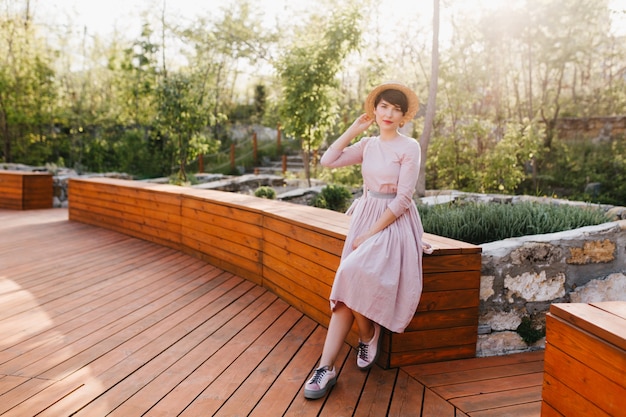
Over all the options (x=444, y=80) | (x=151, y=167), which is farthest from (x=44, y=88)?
(x=444, y=80)

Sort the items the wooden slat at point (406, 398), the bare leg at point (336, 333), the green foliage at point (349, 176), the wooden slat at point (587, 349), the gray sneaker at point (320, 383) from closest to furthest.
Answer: the wooden slat at point (587, 349) < the wooden slat at point (406, 398) < the gray sneaker at point (320, 383) < the bare leg at point (336, 333) < the green foliage at point (349, 176)

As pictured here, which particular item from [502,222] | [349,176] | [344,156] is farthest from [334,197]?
[344,156]

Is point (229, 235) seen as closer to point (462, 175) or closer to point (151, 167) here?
point (462, 175)

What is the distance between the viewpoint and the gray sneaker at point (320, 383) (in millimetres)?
2293

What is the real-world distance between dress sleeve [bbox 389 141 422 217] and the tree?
5.88 meters

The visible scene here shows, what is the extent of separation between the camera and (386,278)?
2336mm

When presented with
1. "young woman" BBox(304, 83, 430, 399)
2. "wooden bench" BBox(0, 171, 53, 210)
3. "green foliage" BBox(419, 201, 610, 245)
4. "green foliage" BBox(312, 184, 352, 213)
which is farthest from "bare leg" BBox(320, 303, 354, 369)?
"wooden bench" BBox(0, 171, 53, 210)

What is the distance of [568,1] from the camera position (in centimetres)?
859

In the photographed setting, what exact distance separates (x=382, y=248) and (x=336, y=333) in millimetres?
483

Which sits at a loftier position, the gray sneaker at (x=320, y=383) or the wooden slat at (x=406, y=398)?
the gray sneaker at (x=320, y=383)

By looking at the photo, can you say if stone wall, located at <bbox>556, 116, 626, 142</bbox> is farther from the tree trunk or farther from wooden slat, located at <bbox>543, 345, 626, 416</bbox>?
wooden slat, located at <bbox>543, 345, 626, 416</bbox>

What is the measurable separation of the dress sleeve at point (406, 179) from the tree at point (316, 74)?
5880 mm

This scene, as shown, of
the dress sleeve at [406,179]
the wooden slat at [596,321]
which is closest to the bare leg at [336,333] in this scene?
the dress sleeve at [406,179]

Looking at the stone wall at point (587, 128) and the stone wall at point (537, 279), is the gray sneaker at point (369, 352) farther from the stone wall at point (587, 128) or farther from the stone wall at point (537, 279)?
the stone wall at point (587, 128)
